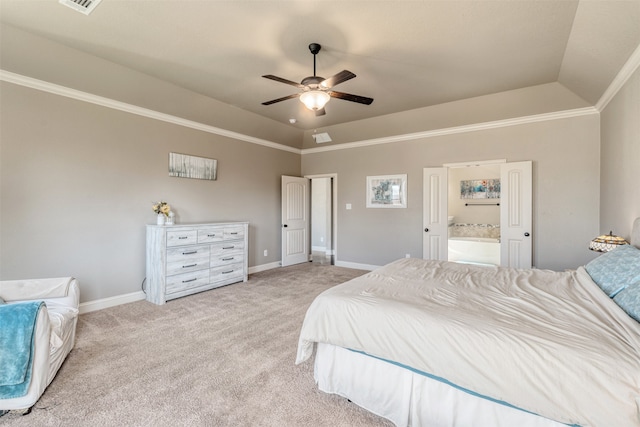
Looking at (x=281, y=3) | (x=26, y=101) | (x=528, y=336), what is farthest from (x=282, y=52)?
(x=528, y=336)

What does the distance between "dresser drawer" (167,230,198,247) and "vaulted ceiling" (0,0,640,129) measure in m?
2.10

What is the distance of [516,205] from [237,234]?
15.2 feet

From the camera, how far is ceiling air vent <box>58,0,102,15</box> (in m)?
2.31

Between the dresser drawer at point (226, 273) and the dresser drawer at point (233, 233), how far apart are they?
0.48 meters

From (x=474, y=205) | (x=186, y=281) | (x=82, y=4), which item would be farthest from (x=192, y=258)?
(x=474, y=205)

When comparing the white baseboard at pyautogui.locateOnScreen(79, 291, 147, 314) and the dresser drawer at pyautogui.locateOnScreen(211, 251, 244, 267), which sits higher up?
the dresser drawer at pyautogui.locateOnScreen(211, 251, 244, 267)

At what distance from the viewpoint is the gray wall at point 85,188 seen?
3.09m

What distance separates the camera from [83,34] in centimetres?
279

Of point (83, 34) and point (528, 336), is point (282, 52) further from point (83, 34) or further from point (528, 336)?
point (528, 336)

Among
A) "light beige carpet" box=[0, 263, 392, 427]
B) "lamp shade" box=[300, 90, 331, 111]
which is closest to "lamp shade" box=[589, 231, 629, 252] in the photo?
"light beige carpet" box=[0, 263, 392, 427]

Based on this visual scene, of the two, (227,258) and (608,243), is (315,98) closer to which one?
(227,258)

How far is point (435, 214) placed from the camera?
5.20 m

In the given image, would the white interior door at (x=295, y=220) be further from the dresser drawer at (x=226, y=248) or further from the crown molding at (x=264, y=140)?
the dresser drawer at (x=226, y=248)

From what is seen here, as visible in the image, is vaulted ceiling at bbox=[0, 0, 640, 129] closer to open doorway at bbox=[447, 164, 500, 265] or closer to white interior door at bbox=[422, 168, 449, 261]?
white interior door at bbox=[422, 168, 449, 261]
